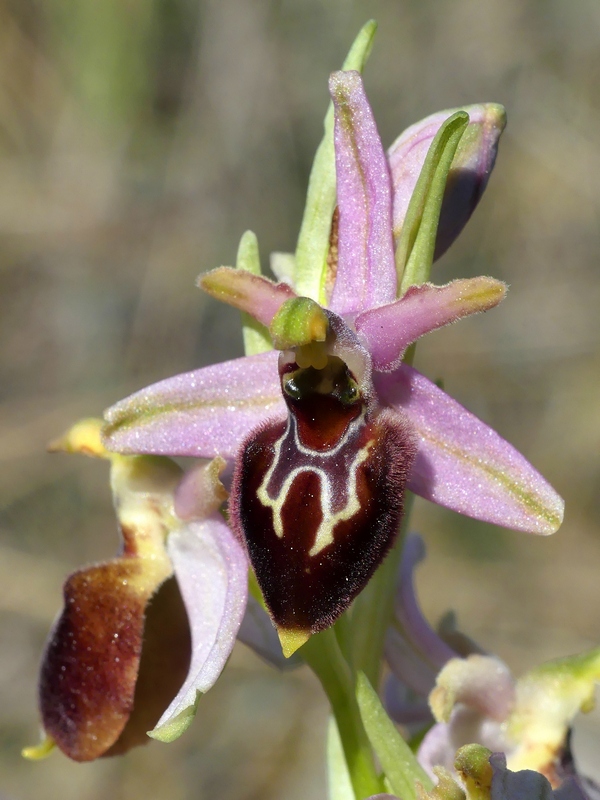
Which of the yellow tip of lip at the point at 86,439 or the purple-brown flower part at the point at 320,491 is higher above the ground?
the purple-brown flower part at the point at 320,491

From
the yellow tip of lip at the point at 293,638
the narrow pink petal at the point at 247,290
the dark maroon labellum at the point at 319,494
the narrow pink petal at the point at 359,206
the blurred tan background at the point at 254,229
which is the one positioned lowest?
the blurred tan background at the point at 254,229

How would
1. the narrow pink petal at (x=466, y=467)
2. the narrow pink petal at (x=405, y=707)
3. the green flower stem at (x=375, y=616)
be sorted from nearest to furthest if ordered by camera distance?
the narrow pink petal at (x=466, y=467), the green flower stem at (x=375, y=616), the narrow pink petal at (x=405, y=707)

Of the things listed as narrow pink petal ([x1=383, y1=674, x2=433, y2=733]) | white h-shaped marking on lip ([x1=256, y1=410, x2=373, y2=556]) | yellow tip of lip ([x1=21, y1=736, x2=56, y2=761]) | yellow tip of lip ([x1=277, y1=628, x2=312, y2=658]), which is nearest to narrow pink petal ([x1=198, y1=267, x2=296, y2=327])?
white h-shaped marking on lip ([x1=256, y1=410, x2=373, y2=556])

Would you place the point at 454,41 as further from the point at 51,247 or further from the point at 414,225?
the point at 414,225

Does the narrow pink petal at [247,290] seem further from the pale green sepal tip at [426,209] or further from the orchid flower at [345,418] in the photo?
the pale green sepal tip at [426,209]

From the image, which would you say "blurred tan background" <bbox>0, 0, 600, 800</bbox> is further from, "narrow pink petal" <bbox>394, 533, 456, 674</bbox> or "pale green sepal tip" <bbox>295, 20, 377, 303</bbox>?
"pale green sepal tip" <bbox>295, 20, 377, 303</bbox>

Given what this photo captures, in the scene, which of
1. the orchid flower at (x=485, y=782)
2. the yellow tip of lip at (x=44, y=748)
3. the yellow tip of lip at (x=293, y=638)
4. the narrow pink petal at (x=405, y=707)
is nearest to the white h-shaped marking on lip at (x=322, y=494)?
the yellow tip of lip at (x=293, y=638)

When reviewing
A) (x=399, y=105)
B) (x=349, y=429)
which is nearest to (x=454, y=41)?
(x=399, y=105)
